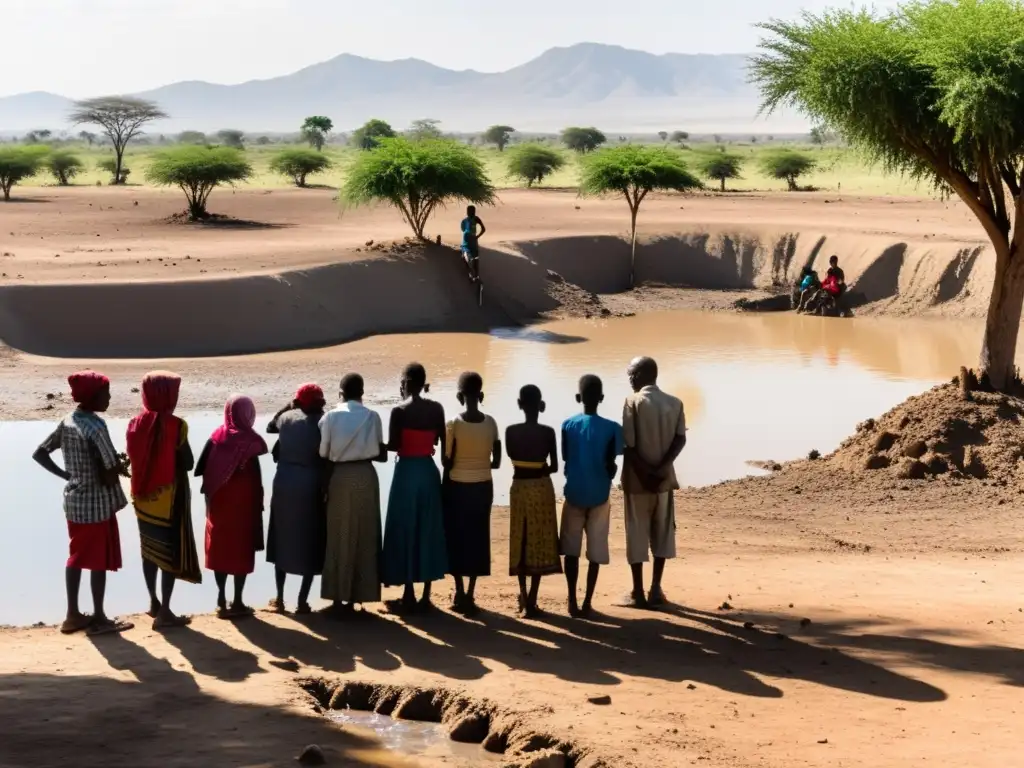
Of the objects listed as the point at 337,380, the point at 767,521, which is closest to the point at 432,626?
the point at 767,521

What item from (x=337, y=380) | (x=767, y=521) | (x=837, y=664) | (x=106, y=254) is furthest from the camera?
(x=106, y=254)

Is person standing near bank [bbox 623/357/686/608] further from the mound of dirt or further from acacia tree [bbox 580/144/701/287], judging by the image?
acacia tree [bbox 580/144/701/287]

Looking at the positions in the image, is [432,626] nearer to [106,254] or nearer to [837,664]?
[837,664]

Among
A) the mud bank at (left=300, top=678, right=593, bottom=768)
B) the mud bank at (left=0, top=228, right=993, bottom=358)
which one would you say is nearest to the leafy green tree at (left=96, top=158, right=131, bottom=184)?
the mud bank at (left=0, top=228, right=993, bottom=358)

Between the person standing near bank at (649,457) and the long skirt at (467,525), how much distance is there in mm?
830

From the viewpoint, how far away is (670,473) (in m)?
8.06

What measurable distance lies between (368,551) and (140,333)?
1373 centimetres

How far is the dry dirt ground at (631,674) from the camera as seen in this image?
5.95m

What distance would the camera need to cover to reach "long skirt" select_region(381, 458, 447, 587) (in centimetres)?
777

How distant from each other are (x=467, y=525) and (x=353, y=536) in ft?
2.14

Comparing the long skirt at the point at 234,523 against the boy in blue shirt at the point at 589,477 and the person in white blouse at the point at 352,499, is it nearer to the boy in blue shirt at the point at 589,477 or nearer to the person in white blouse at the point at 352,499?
the person in white blouse at the point at 352,499

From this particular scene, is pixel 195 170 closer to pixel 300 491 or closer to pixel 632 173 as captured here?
pixel 632 173

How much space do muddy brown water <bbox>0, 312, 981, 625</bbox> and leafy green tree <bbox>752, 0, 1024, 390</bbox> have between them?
2.77 metres

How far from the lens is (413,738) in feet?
20.7
